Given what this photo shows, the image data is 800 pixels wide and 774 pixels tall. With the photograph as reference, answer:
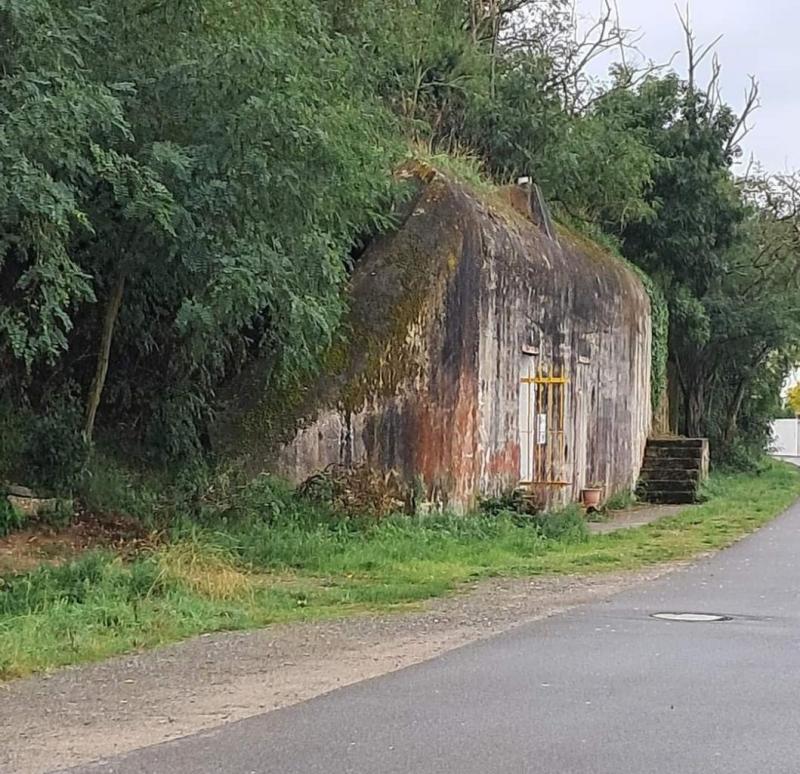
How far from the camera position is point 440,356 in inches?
725

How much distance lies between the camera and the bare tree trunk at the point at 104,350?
567 inches

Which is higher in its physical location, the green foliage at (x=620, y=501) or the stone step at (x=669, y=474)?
the stone step at (x=669, y=474)

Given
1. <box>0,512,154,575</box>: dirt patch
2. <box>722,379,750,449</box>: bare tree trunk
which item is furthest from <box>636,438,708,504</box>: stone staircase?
<box>0,512,154,575</box>: dirt patch

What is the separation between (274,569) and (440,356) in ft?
17.1

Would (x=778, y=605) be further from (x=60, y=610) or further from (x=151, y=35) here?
(x=151, y=35)

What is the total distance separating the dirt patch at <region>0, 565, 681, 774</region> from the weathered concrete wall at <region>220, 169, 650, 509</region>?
5223mm

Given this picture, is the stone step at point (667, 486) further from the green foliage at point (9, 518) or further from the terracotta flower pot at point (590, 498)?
the green foliage at point (9, 518)

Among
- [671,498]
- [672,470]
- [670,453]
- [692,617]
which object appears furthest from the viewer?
[670,453]

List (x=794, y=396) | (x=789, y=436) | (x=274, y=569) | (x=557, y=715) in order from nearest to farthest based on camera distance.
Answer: (x=557, y=715)
(x=274, y=569)
(x=789, y=436)
(x=794, y=396)

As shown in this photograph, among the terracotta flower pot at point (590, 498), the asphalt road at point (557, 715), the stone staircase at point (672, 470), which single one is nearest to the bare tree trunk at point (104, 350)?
the asphalt road at point (557, 715)

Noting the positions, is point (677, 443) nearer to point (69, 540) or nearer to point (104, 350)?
point (104, 350)

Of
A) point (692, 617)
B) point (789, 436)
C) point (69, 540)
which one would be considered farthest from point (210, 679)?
point (789, 436)

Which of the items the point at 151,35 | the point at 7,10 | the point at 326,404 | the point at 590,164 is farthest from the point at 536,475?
the point at 7,10

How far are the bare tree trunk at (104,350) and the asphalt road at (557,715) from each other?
20.6ft
